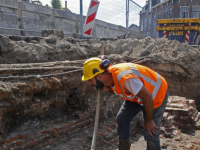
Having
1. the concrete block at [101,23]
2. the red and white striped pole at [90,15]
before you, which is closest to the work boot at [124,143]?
the red and white striped pole at [90,15]

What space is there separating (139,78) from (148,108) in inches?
13.1

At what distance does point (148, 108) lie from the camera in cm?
220

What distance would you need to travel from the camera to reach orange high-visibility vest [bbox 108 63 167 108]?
2.14 m

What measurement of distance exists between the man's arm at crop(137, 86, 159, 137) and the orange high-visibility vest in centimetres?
16

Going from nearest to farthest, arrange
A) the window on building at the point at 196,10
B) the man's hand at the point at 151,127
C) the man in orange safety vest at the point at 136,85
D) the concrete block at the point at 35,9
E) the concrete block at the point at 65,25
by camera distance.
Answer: the man in orange safety vest at the point at 136,85 → the man's hand at the point at 151,127 → the concrete block at the point at 35,9 → the concrete block at the point at 65,25 → the window on building at the point at 196,10

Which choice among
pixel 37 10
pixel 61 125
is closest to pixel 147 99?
pixel 61 125

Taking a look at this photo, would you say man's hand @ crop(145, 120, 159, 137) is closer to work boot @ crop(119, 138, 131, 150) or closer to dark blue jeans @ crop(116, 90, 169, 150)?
dark blue jeans @ crop(116, 90, 169, 150)

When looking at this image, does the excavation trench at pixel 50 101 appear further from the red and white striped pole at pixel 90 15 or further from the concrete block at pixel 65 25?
the concrete block at pixel 65 25

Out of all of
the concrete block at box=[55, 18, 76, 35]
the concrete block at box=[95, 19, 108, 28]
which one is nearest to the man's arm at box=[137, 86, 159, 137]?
the concrete block at box=[55, 18, 76, 35]

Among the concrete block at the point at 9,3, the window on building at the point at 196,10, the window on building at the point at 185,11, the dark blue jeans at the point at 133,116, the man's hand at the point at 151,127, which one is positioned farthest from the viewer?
the window on building at the point at 185,11

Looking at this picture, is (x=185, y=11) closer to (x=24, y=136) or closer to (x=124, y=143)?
(x=124, y=143)

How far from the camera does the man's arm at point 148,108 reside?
2.11 meters

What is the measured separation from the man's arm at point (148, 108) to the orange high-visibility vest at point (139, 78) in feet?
0.54

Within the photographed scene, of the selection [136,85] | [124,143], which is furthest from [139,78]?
[124,143]
